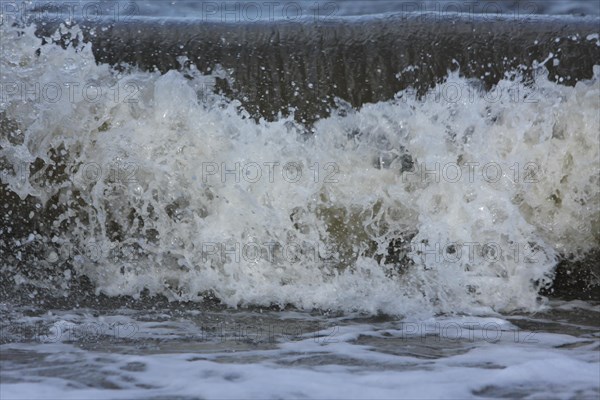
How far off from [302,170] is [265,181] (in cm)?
17

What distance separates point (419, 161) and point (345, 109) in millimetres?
436

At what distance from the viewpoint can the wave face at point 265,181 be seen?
13.3ft

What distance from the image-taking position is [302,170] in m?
4.22

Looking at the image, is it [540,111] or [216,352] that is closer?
[216,352]

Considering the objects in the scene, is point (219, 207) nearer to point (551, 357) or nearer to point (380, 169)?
point (380, 169)

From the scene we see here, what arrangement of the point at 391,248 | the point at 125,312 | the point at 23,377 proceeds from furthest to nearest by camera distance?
the point at 391,248 < the point at 125,312 < the point at 23,377

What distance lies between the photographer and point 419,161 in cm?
423

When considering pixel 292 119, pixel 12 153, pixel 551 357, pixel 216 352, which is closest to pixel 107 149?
pixel 12 153

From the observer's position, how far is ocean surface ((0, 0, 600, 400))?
153 inches
